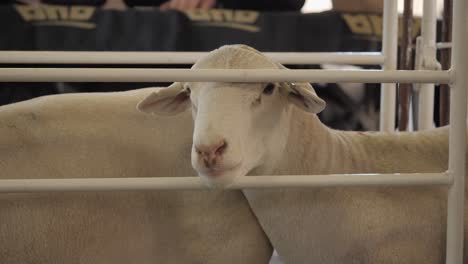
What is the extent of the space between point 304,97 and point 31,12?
4.46ft

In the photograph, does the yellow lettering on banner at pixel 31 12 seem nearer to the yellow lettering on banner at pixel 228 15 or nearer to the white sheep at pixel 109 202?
the yellow lettering on banner at pixel 228 15

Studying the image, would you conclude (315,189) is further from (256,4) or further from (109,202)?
(256,4)

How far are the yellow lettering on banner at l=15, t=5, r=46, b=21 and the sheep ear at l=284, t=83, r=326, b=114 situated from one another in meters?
1.31

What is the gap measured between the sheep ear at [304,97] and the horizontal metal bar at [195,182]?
0.11 m

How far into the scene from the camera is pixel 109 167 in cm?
98

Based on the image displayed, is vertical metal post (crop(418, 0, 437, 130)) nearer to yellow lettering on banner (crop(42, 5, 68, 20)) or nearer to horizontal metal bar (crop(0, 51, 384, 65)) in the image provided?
horizontal metal bar (crop(0, 51, 384, 65))

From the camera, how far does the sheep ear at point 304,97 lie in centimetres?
87

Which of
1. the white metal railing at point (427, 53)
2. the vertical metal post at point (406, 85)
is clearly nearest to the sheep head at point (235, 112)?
the white metal railing at point (427, 53)

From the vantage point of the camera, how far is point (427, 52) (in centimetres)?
124

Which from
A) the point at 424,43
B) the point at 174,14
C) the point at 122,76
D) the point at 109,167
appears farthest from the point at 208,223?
the point at 174,14

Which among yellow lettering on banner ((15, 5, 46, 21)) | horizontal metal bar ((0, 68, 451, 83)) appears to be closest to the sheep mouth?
horizontal metal bar ((0, 68, 451, 83))

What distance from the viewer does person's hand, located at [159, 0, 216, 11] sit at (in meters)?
2.10

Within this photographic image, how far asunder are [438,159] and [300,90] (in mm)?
298

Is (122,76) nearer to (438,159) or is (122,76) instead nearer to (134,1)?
(438,159)
